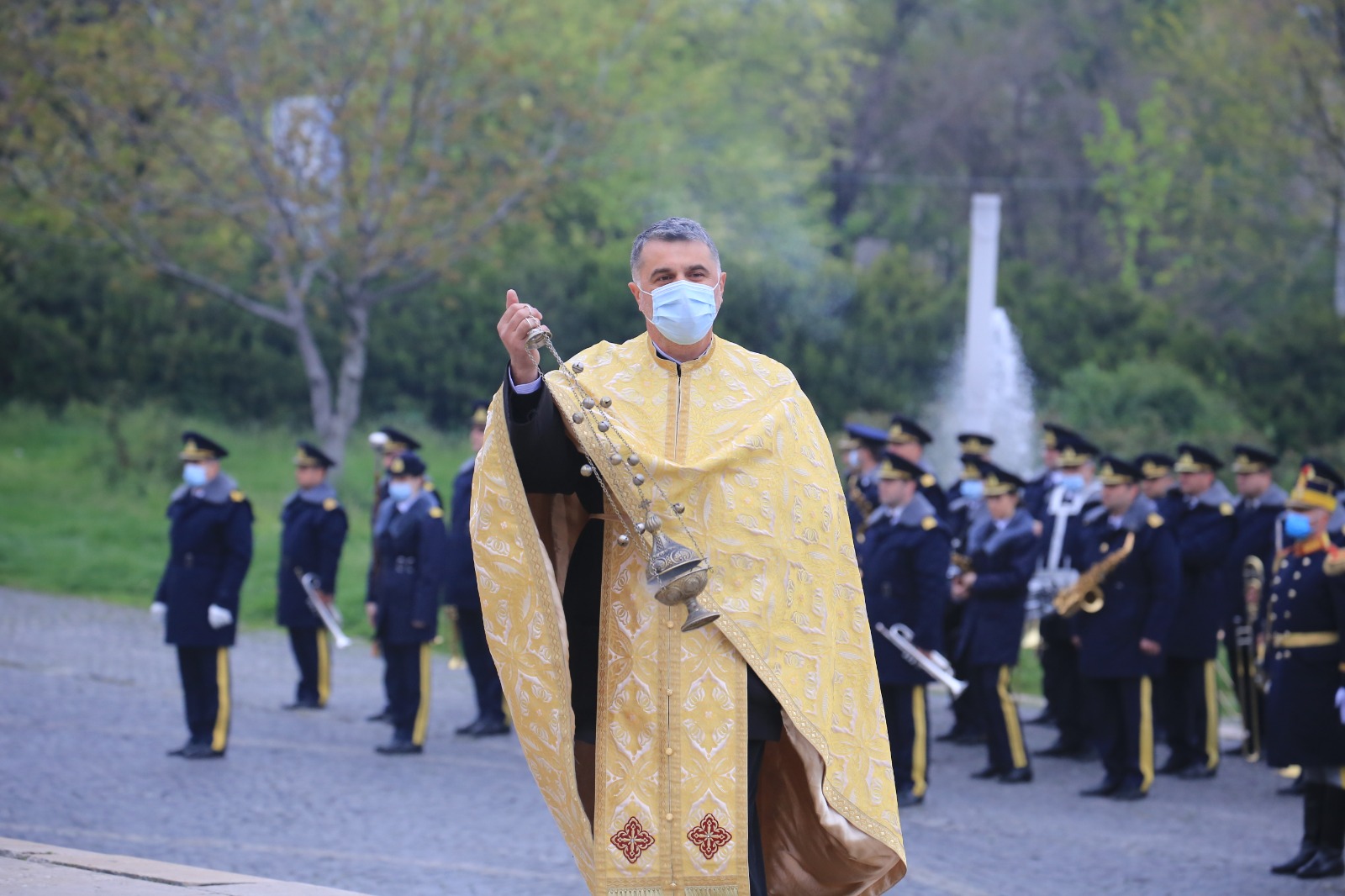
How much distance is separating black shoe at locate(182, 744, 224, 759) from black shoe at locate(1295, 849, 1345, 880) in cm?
605

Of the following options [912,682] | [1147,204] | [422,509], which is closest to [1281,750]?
[912,682]

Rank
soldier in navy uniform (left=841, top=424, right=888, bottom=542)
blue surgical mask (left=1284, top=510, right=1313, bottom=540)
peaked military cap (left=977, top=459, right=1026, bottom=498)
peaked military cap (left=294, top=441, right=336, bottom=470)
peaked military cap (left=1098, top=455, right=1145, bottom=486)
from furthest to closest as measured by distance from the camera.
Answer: peaked military cap (left=294, top=441, right=336, bottom=470) → soldier in navy uniform (left=841, top=424, right=888, bottom=542) → peaked military cap (left=977, top=459, right=1026, bottom=498) → peaked military cap (left=1098, top=455, right=1145, bottom=486) → blue surgical mask (left=1284, top=510, right=1313, bottom=540)

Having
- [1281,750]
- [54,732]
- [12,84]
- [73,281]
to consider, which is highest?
[12,84]

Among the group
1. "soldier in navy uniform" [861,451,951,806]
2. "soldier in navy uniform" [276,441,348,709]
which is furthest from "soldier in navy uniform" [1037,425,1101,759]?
"soldier in navy uniform" [276,441,348,709]

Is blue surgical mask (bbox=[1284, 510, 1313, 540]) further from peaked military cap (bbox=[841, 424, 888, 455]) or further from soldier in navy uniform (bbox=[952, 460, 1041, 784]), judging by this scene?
peaked military cap (bbox=[841, 424, 888, 455])

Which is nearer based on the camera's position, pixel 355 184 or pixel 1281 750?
pixel 1281 750

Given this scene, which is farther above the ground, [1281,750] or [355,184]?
[355,184]

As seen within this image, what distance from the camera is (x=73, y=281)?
1007 inches

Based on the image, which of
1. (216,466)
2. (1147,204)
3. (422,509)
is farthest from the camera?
(1147,204)

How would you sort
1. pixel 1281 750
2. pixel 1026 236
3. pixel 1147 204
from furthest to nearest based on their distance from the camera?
pixel 1026 236, pixel 1147 204, pixel 1281 750

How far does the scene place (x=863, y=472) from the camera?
12055mm

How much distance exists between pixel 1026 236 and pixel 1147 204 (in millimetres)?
3989

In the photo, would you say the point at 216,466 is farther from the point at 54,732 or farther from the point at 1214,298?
the point at 1214,298

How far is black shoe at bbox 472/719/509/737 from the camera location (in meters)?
11.4
